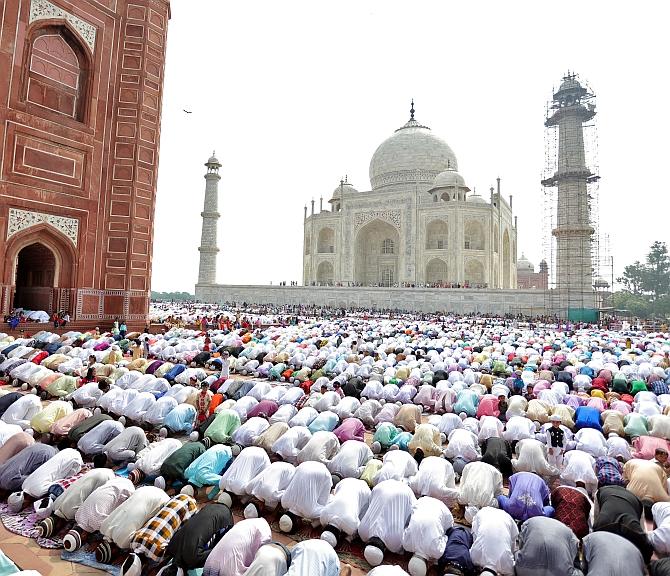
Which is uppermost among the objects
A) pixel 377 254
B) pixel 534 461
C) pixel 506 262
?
pixel 377 254

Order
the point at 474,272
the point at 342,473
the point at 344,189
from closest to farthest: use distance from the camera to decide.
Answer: the point at 342,473 < the point at 474,272 < the point at 344,189

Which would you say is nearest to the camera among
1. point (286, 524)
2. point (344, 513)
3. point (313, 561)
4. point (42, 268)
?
point (313, 561)

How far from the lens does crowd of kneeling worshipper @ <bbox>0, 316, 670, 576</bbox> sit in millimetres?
3641

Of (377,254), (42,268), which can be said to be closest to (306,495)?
(42,268)

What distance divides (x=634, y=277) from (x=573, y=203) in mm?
22048

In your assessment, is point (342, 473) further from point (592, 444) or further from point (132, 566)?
point (592, 444)

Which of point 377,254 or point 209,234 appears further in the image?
point 377,254

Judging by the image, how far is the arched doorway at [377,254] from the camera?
135 ft

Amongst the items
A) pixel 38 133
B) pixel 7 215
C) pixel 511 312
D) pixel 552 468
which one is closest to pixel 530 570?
pixel 552 468

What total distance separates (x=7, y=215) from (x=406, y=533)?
15199 mm

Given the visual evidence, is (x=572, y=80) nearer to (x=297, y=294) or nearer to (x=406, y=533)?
(x=297, y=294)

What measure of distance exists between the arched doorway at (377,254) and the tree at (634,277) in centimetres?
2419

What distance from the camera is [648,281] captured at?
43.6 m

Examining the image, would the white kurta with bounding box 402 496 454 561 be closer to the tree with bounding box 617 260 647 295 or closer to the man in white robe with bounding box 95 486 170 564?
the man in white robe with bounding box 95 486 170 564
